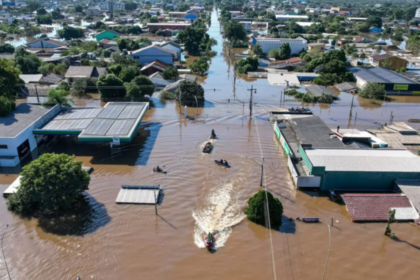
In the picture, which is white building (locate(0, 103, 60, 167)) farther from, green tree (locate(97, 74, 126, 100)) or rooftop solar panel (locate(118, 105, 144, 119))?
green tree (locate(97, 74, 126, 100))

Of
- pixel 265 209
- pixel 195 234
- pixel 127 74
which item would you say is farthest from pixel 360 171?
pixel 127 74

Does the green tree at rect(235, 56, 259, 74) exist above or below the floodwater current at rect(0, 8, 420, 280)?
above

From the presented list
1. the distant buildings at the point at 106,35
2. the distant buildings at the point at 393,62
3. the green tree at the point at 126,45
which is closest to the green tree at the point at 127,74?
the green tree at the point at 126,45

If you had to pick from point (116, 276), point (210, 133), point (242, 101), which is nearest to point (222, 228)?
point (116, 276)

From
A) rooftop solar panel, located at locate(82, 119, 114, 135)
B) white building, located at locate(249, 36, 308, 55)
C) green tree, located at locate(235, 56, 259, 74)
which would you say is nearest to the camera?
rooftop solar panel, located at locate(82, 119, 114, 135)

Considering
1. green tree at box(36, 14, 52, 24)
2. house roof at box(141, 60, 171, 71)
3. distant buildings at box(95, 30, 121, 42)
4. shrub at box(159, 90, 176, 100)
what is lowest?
Answer: shrub at box(159, 90, 176, 100)

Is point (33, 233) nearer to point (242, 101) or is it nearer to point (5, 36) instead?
point (242, 101)

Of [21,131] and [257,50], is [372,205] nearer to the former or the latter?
[21,131]

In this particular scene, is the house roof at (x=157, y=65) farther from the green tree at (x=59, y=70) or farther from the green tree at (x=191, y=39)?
the green tree at (x=191, y=39)

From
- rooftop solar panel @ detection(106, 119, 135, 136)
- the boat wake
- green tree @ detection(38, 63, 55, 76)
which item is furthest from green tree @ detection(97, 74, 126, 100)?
the boat wake
